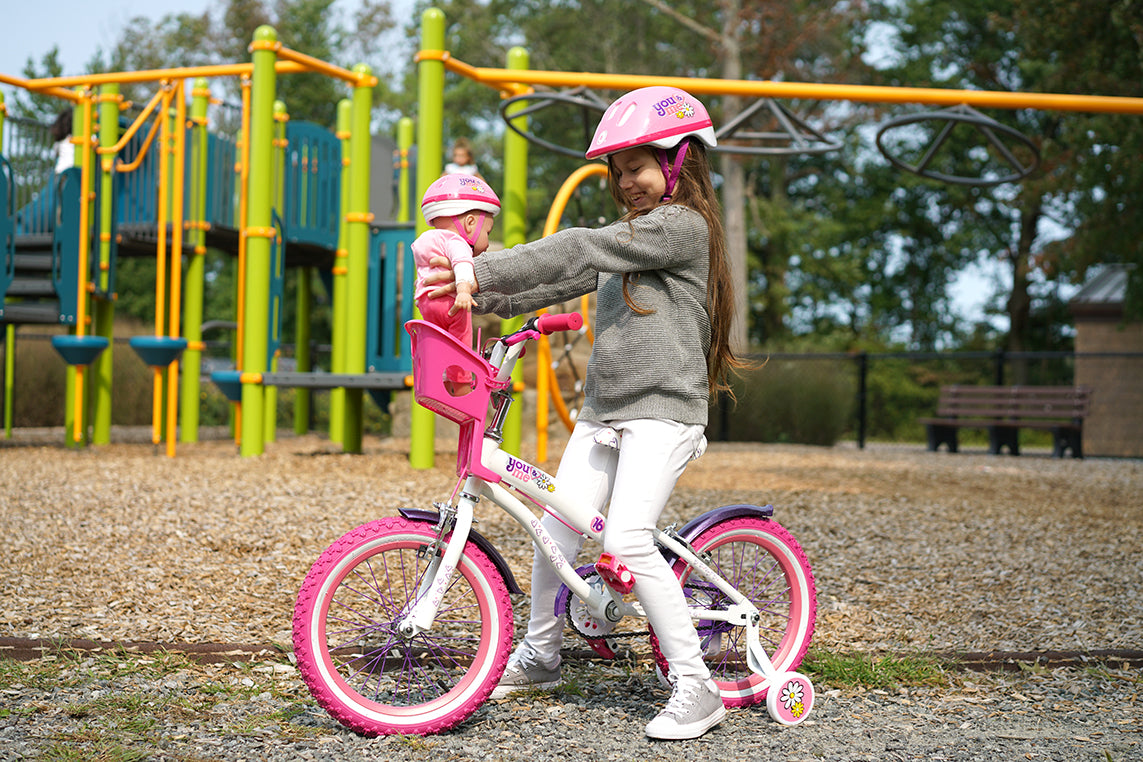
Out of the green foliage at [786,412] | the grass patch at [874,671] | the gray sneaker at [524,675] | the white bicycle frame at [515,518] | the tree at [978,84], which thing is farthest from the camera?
the tree at [978,84]

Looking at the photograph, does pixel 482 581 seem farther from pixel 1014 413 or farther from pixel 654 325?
pixel 1014 413

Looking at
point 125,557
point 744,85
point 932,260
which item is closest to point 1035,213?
point 932,260

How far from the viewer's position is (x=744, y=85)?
7078 mm

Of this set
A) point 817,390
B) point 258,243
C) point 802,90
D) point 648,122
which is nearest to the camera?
point 648,122

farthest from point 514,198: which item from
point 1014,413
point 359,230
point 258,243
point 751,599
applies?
point 1014,413

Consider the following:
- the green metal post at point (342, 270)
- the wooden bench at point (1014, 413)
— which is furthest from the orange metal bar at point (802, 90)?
the wooden bench at point (1014, 413)

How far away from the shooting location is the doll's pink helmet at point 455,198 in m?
2.26

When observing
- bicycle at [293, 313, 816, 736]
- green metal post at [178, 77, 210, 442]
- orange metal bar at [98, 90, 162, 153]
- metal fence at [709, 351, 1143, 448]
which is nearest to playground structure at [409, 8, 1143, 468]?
green metal post at [178, 77, 210, 442]

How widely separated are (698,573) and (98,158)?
8004 mm

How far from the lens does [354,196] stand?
7844 mm

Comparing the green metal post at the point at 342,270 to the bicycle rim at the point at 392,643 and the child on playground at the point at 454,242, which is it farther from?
the child on playground at the point at 454,242

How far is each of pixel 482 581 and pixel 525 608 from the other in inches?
47.4

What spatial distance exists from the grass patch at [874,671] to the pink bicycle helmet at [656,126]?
1488 mm

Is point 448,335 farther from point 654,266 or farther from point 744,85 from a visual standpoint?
point 744,85
